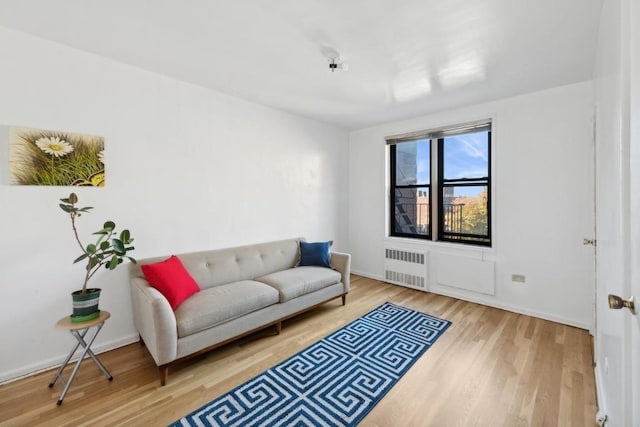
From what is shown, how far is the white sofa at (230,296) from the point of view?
6.68 ft

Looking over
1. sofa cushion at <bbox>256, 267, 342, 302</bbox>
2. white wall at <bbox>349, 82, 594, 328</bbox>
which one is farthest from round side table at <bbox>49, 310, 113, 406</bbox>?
white wall at <bbox>349, 82, 594, 328</bbox>

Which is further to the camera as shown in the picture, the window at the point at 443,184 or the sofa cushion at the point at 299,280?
the window at the point at 443,184

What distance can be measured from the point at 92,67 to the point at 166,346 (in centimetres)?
238

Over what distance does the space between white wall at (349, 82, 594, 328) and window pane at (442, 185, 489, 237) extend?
0.86 ft

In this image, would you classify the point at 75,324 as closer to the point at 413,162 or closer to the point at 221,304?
the point at 221,304

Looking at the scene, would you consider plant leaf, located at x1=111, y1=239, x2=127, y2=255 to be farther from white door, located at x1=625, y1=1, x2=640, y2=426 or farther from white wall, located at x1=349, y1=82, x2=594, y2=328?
white wall, located at x1=349, y1=82, x2=594, y2=328

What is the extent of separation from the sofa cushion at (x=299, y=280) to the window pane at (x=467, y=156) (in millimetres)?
2211

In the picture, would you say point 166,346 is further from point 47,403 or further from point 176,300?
point 47,403

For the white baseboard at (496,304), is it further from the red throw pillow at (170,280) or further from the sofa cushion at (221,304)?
the red throw pillow at (170,280)

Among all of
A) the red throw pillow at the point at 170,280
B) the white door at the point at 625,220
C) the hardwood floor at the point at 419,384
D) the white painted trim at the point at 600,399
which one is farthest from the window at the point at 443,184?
the red throw pillow at the point at 170,280

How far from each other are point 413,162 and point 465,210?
107 centimetres

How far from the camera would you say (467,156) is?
382cm

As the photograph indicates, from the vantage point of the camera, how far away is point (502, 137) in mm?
3367

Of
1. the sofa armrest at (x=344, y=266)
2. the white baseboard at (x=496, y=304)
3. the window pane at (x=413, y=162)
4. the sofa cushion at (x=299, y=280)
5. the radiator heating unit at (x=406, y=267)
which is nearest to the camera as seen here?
the sofa cushion at (x=299, y=280)
